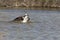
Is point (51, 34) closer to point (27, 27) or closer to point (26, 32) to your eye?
point (26, 32)

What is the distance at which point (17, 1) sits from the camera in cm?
3750

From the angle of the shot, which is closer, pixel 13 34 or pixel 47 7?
pixel 13 34

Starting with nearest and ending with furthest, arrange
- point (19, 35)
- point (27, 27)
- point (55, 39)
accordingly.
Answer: point (55, 39) < point (19, 35) < point (27, 27)

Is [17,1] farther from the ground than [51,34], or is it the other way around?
[51,34]

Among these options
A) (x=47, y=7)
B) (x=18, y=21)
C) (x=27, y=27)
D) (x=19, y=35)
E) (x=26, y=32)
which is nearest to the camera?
(x=19, y=35)

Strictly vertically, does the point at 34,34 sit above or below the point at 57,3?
above

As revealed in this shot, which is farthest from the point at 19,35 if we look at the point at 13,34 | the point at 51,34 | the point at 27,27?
the point at 27,27

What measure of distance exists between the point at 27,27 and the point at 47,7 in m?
18.4

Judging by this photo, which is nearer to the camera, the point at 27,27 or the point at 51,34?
the point at 51,34

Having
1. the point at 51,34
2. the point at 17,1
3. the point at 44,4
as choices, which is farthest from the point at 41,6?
the point at 51,34

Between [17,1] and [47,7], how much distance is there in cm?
354

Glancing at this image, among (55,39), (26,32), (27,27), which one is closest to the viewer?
(55,39)

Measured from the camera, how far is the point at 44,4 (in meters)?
37.3

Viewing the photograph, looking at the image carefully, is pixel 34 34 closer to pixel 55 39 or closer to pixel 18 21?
pixel 55 39
